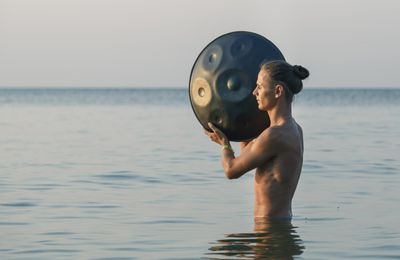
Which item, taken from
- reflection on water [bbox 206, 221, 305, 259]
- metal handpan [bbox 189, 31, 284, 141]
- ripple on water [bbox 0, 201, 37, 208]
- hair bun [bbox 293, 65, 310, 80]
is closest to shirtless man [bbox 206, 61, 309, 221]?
hair bun [bbox 293, 65, 310, 80]

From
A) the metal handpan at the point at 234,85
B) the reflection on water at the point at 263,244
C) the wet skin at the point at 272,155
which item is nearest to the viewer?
the wet skin at the point at 272,155

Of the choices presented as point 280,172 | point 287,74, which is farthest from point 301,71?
point 280,172

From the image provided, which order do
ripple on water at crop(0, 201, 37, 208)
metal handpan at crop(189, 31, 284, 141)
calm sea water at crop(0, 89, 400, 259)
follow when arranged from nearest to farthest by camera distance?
metal handpan at crop(189, 31, 284, 141)
calm sea water at crop(0, 89, 400, 259)
ripple on water at crop(0, 201, 37, 208)

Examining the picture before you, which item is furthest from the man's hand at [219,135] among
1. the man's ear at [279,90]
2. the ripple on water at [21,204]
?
the ripple on water at [21,204]

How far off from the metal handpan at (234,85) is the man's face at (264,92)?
0.81ft

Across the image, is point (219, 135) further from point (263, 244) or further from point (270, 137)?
point (263, 244)

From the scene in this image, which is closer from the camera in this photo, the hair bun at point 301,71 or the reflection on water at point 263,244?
the hair bun at point 301,71

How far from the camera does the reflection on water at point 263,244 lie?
32.2 ft

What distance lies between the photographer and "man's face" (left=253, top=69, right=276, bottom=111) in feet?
30.0

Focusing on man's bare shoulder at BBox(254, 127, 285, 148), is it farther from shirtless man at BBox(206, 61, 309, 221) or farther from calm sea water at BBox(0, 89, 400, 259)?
calm sea water at BBox(0, 89, 400, 259)

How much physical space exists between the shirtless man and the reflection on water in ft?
1.14

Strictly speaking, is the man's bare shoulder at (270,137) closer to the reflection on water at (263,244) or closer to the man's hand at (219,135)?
the man's hand at (219,135)

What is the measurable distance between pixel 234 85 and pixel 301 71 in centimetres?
67

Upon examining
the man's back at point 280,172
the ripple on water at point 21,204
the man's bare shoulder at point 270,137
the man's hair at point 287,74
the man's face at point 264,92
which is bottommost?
the ripple on water at point 21,204
